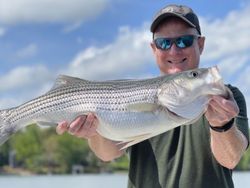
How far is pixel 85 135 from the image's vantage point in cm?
662

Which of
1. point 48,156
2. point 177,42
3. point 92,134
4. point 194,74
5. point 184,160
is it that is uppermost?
point 48,156

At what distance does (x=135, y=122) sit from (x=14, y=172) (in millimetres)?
113129

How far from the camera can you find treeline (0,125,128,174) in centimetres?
10875

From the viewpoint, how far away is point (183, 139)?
6469 mm

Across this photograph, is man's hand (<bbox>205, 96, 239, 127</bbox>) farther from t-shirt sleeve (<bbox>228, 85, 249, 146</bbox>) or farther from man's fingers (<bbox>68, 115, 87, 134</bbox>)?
man's fingers (<bbox>68, 115, 87, 134</bbox>)

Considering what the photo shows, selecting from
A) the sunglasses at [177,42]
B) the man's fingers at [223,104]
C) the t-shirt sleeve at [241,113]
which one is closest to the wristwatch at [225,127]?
the man's fingers at [223,104]

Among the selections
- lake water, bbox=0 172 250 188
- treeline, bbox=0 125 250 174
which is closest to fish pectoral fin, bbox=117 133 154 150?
lake water, bbox=0 172 250 188

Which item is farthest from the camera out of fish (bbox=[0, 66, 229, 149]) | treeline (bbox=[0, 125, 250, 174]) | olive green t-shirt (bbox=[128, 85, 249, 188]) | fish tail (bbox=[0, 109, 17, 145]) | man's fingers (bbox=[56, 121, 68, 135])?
treeline (bbox=[0, 125, 250, 174])

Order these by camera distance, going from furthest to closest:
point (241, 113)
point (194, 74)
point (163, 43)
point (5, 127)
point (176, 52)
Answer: point (5, 127), point (163, 43), point (176, 52), point (241, 113), point (194, 74)

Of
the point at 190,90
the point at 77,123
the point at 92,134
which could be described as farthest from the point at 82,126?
the point at 190,90

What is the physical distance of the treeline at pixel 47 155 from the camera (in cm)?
10875

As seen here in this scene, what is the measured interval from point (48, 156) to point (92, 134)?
109m

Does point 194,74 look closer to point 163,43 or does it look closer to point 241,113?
point 241,113

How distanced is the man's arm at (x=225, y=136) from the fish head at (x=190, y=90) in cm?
9
